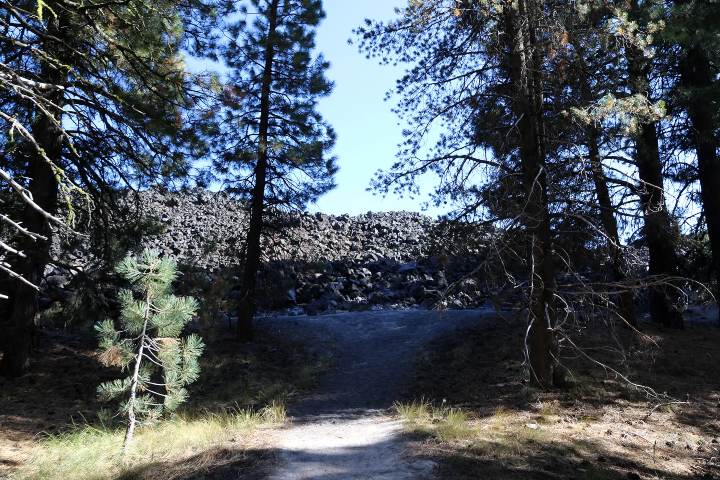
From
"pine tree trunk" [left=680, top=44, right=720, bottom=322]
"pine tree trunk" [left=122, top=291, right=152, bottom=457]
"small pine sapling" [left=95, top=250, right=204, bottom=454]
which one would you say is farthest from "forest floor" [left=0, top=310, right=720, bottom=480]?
"pine tree trunk" [left=680, top=44, right=720, bottom=322]

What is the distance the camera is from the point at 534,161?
24.3ft

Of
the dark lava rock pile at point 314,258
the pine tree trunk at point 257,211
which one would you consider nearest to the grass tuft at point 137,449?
the dark lava rock pile at point 314,258

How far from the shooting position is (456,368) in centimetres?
1020

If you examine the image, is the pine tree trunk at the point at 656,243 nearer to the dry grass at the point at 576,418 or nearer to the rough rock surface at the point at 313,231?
the dry grass at the point at 576,418

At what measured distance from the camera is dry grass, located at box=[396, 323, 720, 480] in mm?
4922

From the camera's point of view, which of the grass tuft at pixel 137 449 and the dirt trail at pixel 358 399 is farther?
the grass tuft at pixel 137 449

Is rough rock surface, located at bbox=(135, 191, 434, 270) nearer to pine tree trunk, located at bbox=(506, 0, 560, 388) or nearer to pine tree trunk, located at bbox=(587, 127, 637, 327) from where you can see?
pine tree trunk, located at bbox=(587, 127, 637, 327)

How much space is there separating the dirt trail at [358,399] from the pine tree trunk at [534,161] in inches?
66.8

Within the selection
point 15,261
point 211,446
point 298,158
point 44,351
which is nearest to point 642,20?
point 298,158

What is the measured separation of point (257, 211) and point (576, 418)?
376 inches

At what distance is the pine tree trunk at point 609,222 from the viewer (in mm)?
7141

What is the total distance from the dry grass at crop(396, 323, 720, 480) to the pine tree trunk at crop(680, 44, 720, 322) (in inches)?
118

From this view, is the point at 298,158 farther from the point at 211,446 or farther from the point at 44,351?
the point at 211,446

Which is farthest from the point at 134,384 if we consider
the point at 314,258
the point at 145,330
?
the point at 314,258
